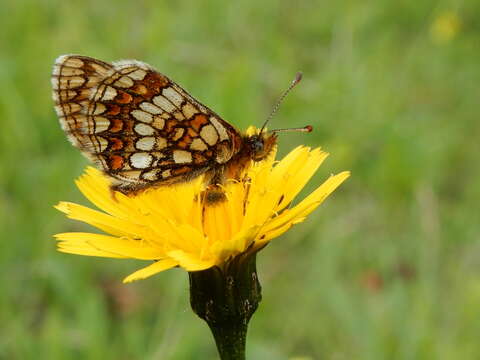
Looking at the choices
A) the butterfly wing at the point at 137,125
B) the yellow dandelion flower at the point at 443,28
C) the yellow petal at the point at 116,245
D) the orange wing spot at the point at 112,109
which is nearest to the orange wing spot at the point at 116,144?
the butterfly wing at the point at 137,125

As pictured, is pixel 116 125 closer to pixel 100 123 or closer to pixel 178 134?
pixel 100 123

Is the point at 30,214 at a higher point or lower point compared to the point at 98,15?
lower

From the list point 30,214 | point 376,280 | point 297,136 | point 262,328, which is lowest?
point 262,328

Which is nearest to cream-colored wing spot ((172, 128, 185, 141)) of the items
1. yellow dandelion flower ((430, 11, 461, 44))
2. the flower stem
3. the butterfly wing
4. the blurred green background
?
the butterfly wing

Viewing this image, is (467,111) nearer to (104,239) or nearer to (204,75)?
(204,75)

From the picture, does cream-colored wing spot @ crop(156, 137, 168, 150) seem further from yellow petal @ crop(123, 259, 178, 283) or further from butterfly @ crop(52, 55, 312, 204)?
yellow petal @ crop(123, 259, 178, 283)

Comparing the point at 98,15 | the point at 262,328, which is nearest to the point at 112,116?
the point at 262,328

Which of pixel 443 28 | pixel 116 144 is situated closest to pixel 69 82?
pixel 116 144
